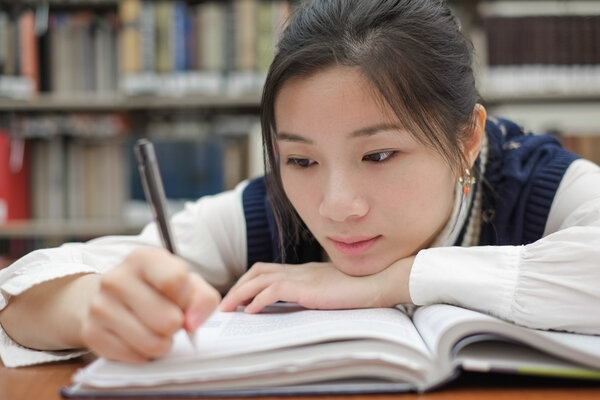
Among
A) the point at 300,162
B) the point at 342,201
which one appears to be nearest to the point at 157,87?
the point at 300,162

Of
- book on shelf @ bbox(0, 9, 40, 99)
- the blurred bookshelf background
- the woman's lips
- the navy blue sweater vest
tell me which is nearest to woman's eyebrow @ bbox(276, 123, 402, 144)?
the woman's lips

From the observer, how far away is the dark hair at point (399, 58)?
81 centimetres

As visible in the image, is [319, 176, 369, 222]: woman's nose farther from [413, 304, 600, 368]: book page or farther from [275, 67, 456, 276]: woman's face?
[413, 304, 600, 368]: book page

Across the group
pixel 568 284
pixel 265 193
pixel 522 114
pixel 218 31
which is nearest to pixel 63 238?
pixel 218 31

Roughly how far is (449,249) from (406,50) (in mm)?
268

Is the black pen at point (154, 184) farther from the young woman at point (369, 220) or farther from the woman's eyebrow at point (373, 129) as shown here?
the woman's eyebrow at point (373, 129)

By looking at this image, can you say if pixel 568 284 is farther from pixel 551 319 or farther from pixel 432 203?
pixel 432 203

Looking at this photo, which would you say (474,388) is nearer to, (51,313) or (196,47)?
(51,313)

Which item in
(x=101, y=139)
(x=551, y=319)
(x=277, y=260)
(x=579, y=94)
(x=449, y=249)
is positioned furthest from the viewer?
(x=101, y=139)

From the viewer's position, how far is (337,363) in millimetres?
509

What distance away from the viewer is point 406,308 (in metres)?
0.79

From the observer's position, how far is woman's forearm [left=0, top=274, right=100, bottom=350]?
0.65m

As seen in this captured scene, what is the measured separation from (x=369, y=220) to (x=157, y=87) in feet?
4.81

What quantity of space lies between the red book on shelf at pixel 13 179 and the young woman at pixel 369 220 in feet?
4.44
